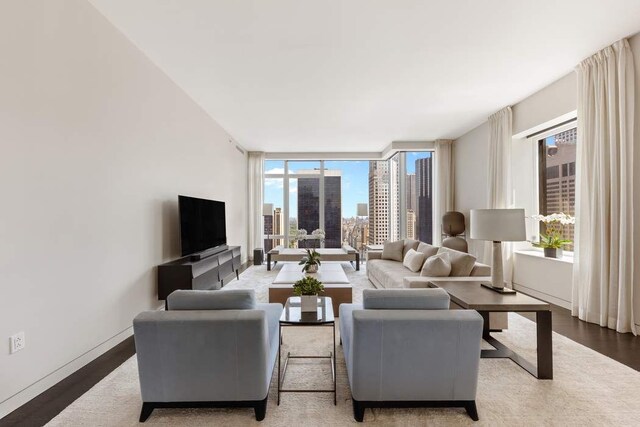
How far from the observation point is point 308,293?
2512 mm

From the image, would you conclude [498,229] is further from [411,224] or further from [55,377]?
[411,224]

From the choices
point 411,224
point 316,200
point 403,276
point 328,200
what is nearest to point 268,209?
point 316,200

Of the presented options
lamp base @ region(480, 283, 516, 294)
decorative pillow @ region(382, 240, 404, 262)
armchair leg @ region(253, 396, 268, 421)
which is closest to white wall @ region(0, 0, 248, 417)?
armchair leg @ region(253, 396, 268, 421)

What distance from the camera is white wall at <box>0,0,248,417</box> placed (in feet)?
6.58

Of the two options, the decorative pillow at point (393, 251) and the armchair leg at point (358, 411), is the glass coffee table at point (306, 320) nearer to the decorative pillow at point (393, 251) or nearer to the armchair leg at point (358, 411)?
the armchair leg at point (358, 411)

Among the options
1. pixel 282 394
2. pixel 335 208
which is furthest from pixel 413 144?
pixel 282 394

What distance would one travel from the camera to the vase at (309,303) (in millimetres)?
2438

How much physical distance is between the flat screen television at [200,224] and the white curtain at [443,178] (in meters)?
Result: 4.95

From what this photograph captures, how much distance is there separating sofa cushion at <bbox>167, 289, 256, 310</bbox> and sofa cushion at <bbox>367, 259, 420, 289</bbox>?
7.45 ft

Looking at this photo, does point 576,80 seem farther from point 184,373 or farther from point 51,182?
point 51,182

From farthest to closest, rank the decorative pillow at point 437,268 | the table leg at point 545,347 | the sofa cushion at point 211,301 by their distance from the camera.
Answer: the decorative pillow at point 437,268, the table leg at point 545,347, the sofa cushion at point 211,301

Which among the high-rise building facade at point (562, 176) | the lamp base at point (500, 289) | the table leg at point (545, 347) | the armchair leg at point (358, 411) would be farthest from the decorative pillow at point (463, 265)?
the armchair leg at point (358, 411)

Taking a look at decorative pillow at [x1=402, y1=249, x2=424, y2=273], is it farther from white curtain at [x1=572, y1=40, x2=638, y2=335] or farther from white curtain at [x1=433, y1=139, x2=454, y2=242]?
white curtain at [x1=433, y1=139, x2=454, y2=242]

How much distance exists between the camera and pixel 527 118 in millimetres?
4832
